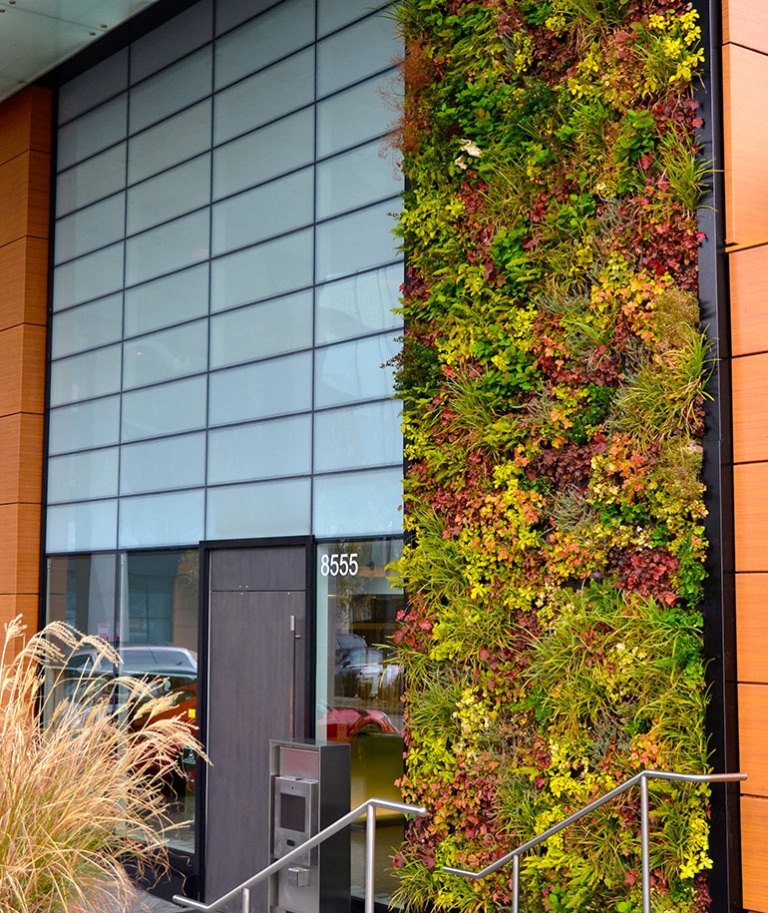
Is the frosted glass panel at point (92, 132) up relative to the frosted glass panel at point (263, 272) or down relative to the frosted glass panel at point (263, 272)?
up

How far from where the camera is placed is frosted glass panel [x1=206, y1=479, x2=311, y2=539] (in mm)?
8367

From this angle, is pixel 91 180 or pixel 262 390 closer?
pixel 262 390

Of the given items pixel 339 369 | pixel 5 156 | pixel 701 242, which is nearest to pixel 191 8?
pixel 5 156

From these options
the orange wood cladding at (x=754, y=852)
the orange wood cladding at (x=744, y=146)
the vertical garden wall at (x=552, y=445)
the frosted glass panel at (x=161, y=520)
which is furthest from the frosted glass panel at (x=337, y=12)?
the orange wood cladding at (x=754, y=852)

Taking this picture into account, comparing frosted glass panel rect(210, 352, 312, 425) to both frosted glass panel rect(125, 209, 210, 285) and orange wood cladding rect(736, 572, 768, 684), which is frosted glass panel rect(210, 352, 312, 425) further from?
orange wood cladding rect(736, 572, 768, 684)

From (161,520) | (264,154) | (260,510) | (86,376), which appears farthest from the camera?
(86,376)

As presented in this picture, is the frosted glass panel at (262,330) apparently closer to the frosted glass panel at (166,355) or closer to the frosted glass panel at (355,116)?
A: the frosted glass panel at (166,355)

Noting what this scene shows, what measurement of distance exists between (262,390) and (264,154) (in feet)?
5.84

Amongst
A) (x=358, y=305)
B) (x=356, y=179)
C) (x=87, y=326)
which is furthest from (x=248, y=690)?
(x=87, y=326)

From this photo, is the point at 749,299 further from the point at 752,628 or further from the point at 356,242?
the point at 356,242

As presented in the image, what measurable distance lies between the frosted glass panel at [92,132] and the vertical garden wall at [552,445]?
14.5 feet

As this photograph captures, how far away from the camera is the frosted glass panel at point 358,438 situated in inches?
299

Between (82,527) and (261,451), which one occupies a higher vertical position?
(261,451)

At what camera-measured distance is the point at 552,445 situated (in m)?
6.12
